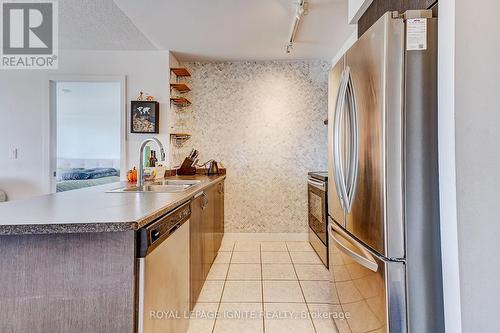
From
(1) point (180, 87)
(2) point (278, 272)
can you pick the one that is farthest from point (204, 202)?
(1) point (180, 87)

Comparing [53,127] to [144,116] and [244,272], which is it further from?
[244,272]

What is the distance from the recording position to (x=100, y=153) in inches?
198

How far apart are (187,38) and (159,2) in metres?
0.72

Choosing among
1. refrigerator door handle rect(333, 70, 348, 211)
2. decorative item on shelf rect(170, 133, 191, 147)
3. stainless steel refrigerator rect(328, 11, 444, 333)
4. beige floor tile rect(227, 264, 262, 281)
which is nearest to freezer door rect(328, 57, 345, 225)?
refrigerator door handle rect(333, 70, 348, 211)

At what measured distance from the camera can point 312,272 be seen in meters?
2.73

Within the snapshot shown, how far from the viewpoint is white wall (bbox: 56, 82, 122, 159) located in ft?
16.4

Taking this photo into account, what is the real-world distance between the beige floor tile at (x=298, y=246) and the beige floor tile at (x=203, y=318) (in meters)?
1.58

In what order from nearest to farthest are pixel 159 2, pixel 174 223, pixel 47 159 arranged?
pixel 174 223 < pixel 159 2 < pixel 47 159

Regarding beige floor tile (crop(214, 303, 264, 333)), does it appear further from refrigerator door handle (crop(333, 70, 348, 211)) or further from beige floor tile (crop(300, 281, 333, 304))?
refrigerator door handle (crop(333, 70, 348, 211))

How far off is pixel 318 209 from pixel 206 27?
2292 millimetres

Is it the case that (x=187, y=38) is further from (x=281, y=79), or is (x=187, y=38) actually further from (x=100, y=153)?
(x=100, y=153)

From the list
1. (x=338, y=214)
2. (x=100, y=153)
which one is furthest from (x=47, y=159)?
(x=338, y=214)

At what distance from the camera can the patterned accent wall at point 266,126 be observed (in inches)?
148

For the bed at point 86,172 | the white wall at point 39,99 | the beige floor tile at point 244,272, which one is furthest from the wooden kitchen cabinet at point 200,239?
the bed at point 86,172
